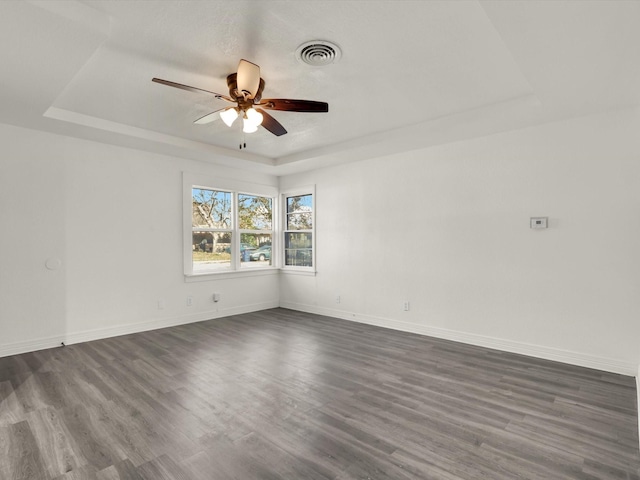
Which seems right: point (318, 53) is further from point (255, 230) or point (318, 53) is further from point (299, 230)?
point (255, 230)

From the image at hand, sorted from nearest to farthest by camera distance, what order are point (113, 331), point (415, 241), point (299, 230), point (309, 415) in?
1. point (309, 415)
2. point (113, 331)
3. point (415, 241)
4. point (299, 230)

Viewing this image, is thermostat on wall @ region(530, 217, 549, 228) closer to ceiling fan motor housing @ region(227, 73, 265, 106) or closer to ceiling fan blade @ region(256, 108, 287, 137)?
ceiling fan blade @ region(256, 108, 287, 137)

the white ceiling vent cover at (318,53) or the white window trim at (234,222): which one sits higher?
the white ceiling vent cover at (318,53)

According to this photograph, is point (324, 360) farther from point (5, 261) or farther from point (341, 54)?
point (5, 261)

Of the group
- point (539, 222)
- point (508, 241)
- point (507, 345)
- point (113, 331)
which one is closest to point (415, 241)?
point (508, 241)

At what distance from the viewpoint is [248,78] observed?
259 centimetres

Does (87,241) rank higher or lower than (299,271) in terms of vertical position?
higher

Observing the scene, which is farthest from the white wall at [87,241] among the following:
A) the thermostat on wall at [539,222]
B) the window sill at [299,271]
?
the thermostat on wall at [539,222]

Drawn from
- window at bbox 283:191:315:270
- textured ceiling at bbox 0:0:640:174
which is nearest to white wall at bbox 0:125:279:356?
textured ceiling at bbox 0:0:640:174

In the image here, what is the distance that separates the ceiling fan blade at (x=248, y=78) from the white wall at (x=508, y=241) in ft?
9.01

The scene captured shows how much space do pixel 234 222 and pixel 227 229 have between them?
17 cm

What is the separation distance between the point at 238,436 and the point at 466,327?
10.2 ft

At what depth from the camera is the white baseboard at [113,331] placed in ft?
12.9

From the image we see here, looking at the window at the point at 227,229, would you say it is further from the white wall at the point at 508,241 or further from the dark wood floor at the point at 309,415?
the dark wood floor at the point at 309,415
